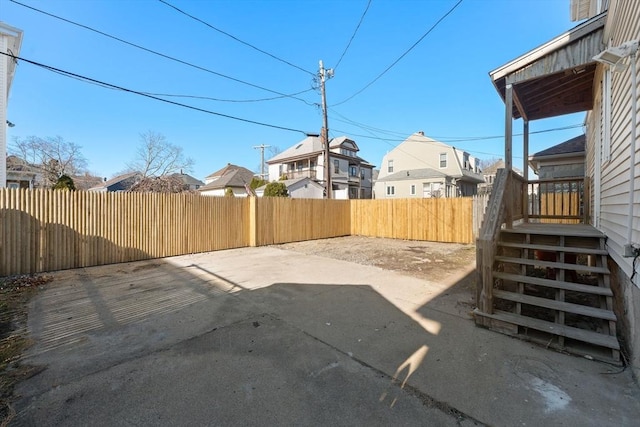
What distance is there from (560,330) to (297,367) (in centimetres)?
273

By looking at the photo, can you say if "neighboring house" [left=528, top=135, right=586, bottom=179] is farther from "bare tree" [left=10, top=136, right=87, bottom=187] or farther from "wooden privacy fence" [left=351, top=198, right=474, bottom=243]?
"bare tree" [left=10, top=136, right=87, bottom=187]

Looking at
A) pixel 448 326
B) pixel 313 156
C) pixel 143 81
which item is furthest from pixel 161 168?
pixel 448 326

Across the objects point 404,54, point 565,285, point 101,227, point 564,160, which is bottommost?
point 565,285

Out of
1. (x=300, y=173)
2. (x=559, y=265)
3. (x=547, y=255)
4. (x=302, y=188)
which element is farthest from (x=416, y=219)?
(x=300, y=173)

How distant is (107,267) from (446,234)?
1103 centimetres

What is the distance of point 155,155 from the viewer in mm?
24703

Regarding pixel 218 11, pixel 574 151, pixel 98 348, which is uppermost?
pixel 218 11

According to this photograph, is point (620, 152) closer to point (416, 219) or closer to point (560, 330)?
point (560, 330)

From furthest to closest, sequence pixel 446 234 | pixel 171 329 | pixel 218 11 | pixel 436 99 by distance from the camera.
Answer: pixel 436 99 → pixel 446 234 → pixel 218 11 → pixel 171 329

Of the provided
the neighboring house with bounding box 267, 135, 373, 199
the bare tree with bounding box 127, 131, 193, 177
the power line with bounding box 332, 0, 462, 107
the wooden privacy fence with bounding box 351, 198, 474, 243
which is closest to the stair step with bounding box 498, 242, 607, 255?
the power line with bounding box 332, 0, 462, 107

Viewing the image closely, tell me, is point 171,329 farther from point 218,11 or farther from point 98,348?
point 218,11

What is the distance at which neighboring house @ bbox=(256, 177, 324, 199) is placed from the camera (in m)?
23.2

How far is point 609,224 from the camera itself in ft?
11.7

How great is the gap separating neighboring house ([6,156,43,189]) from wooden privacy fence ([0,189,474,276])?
16.4 metres
